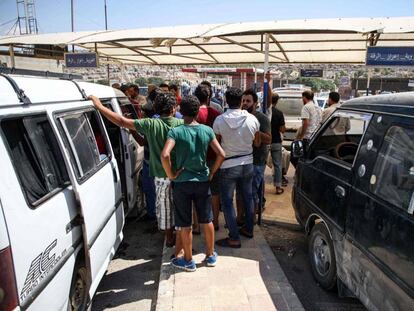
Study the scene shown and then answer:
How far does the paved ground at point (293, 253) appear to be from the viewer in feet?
10.9

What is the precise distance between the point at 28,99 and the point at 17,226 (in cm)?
77

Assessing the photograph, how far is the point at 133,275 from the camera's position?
3.82 m

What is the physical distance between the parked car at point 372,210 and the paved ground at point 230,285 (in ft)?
1.59

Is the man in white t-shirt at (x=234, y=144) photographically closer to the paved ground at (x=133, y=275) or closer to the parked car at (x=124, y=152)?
the paved ground at (x=133, y=275)

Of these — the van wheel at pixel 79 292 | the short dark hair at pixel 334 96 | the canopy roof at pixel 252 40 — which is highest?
the canopy roof at pixel 252 40

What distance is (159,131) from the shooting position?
11.0ft

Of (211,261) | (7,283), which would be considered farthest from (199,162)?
(7,283)

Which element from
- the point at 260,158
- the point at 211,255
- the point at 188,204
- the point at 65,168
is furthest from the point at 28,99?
the point at 260,158

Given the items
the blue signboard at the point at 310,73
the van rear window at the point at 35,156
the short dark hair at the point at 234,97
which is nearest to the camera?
the van rear window at the point at 35,156

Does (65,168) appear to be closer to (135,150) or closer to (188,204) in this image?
(188,204)

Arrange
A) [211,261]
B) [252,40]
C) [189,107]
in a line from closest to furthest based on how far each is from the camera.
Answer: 1. [189,107]
2. [211,261]
3. [252,40]

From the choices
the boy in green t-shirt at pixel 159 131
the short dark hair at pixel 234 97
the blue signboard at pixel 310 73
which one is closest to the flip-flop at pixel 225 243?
the boy in green t-shirt at pixel 159 131

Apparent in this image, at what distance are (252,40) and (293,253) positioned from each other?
16.0 feet

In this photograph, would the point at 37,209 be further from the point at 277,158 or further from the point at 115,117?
the point at 277,158
